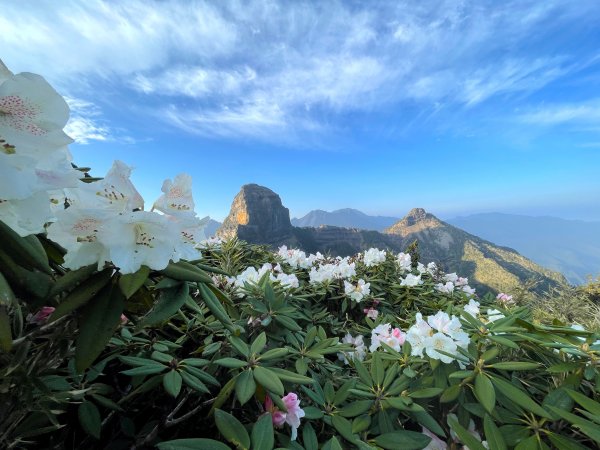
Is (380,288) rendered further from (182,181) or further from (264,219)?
(264,219)

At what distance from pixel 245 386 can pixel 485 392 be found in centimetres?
74

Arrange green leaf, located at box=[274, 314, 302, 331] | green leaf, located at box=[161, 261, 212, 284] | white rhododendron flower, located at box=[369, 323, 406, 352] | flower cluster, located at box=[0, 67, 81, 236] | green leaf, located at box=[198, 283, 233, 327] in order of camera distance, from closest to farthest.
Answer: flower cluster, located at box=[0, 67, 81, 236]
green leaf, located at box=[161, 261, 212, 284]
green leaf, located at box=[198, 283, 233, 327]
green leaf, located at box=[274, 314, 302, 331]
white rhododendron flower, located at box=[369, 323, 406, 352]

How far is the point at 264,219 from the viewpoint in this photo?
78938mm

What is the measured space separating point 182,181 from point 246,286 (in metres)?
1.03

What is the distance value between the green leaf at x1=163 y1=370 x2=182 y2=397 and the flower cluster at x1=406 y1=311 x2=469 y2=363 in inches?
35.1

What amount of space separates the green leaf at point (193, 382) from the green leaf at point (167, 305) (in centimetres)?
35

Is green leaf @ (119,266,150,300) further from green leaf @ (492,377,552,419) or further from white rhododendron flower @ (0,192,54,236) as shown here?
green leaf @ (492,377,552,419)

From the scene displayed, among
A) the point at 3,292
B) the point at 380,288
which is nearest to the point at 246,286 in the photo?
the point at 3,292

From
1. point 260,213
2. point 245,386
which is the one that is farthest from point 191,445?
point 260,213

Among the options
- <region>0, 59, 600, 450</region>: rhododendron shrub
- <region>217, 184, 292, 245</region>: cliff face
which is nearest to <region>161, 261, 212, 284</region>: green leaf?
<region>0, 59, 600, 450</region>: rhododendron shrub

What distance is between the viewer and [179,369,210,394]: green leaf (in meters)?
1.03

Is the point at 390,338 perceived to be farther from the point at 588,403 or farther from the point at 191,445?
the point at 191,445

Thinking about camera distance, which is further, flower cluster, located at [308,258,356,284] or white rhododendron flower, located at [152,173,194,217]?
flower cluster, located at [308,258,356,284]

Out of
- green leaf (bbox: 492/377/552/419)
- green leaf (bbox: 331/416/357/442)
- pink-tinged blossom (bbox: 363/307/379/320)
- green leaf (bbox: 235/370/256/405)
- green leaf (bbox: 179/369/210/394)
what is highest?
green leaf (bbox: 235/370/256/405)
